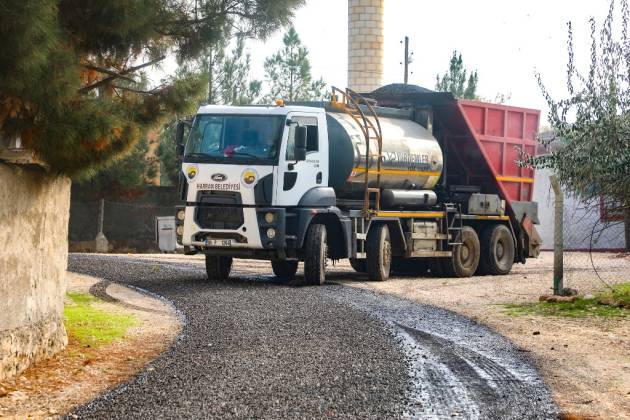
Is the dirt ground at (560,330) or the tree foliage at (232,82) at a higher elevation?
the tree foliage at (232,82)

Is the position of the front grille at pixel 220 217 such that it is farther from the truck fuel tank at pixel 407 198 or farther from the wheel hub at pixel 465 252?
the wheel hub at pixel 465 252

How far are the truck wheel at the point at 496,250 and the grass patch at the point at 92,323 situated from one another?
10060 millimetres

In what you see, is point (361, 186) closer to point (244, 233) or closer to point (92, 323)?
point (244, 233)

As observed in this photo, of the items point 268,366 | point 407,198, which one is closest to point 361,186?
point 407,198

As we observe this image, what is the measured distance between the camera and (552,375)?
10023 mm

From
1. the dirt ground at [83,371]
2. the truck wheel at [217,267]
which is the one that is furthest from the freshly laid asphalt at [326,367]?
the truck wheel at [217,267]

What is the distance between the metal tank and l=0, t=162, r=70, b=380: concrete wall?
8.78m

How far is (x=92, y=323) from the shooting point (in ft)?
43.9

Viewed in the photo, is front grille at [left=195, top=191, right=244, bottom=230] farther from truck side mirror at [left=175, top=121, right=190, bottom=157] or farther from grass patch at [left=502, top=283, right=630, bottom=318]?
grass patch at [left=502, top=283, right=630, bottom=318]

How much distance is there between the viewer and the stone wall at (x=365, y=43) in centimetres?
4916

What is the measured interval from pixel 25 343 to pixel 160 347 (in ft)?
6.73

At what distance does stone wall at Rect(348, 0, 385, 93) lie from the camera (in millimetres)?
49156

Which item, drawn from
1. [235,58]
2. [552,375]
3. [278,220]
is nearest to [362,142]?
[278,220]

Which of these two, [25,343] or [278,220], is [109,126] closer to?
[25,343]
